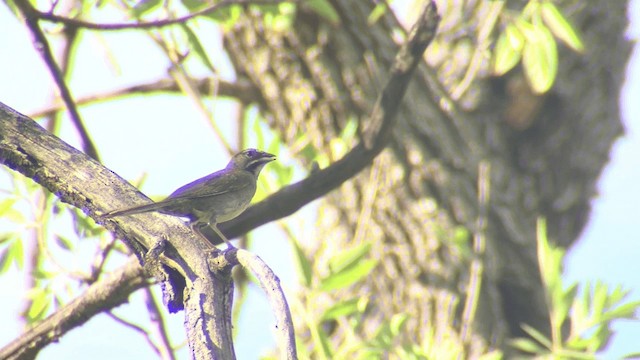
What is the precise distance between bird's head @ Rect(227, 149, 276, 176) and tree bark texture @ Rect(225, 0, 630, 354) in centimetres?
120

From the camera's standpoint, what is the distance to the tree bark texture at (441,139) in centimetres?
527

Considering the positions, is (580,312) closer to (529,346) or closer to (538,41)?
(529,346)

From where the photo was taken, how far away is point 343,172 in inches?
126

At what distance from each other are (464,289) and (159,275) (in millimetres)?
3491

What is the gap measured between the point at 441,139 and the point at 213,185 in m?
2.17

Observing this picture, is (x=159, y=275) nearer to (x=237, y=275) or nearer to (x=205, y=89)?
(x=237, y=275)

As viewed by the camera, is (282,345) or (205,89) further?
(205,89)

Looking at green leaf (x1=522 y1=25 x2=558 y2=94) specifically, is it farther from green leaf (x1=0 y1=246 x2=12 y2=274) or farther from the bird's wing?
green leaf (x1=0 y1=246 x2=12 y2=274)

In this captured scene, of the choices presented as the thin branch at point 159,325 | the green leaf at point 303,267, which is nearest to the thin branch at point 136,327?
the thin branch at point 159,325

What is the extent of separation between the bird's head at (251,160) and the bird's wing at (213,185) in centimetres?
12

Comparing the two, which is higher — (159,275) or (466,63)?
(466,63)

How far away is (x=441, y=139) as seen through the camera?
5418 mm

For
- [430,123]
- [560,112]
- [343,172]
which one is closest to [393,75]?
[343,172]

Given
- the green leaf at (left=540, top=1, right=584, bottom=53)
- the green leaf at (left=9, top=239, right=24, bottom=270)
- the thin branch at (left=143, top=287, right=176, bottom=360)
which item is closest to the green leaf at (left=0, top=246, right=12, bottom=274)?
the green leaf at (left=9, top=239, right=24, bottom=270)
